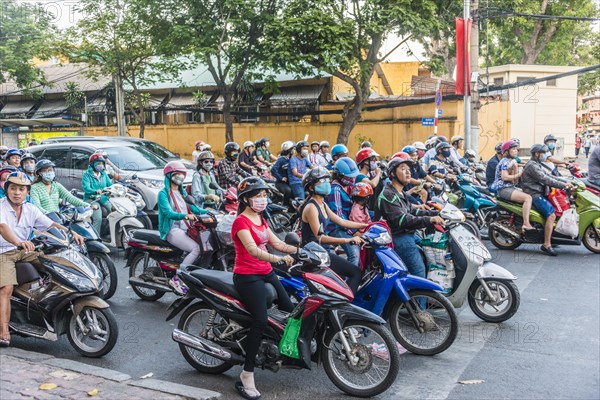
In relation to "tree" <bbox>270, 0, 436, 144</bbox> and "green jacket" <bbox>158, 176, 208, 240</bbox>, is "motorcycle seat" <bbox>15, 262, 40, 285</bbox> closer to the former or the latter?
"green jacket" <bbox>158, 176, 208, 240</bbox>

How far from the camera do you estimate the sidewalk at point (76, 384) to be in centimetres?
453

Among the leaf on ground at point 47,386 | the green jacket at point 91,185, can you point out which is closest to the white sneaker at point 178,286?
the leaf on ground at point 47,386

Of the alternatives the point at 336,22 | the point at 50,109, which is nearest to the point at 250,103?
the point at 336,22

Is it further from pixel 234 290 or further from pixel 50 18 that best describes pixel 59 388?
pixel 50 18

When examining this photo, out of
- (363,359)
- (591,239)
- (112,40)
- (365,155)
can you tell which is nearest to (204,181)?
(365,155)

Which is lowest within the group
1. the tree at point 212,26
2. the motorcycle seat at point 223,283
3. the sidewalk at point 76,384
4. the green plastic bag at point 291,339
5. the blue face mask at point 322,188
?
the sidewalk at point 76,384

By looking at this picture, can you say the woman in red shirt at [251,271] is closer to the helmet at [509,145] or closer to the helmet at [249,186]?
the helmet at [249,186]

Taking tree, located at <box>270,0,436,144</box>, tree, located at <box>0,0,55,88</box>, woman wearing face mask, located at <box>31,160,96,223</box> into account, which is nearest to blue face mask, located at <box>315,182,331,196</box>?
woman wearing face mask, located at <box>31,160,96,223</box>

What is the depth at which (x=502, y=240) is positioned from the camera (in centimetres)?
1038

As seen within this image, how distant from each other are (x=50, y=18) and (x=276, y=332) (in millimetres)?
24202

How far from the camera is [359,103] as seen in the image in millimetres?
21562

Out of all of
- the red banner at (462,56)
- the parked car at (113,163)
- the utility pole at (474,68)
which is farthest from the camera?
the utility pole at (474,68)

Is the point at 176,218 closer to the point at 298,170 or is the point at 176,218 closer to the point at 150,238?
the point at 150,238

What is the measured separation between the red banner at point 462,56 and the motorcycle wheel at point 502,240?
7.77 meters
